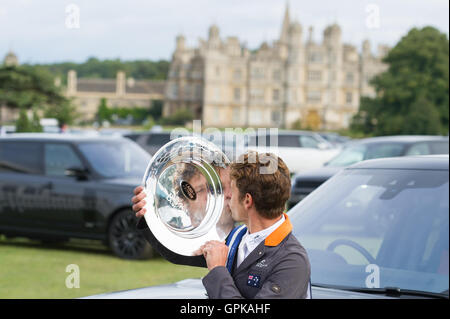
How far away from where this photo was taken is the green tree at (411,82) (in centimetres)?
5434

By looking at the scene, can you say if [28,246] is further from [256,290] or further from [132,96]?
[132,96]

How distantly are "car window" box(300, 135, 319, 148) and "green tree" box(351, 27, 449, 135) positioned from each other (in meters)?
25.4

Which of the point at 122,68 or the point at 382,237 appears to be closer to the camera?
the point at 382,237

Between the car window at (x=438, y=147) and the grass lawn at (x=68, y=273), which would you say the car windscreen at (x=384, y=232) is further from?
the car window at (x=438, y=147)

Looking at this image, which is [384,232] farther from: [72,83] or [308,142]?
[72,83]

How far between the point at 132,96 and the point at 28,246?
154469 mm

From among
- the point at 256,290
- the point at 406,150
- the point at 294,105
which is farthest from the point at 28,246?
the point at 294,105

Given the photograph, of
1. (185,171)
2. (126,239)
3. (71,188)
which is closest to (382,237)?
(185,171)

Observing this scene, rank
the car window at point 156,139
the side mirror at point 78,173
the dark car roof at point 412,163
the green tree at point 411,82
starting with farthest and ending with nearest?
the green tree at point 411,82
the car window at point 156,139
the side mirror at point 78,173
the dark car roof at point 412,163

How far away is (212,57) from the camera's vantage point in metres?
127

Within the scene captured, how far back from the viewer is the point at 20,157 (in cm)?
978

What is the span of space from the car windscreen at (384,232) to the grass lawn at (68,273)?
308 centimetres

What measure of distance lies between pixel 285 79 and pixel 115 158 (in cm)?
11938

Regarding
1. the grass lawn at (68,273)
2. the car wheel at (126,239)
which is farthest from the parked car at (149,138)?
the car wheel at (126,239)
